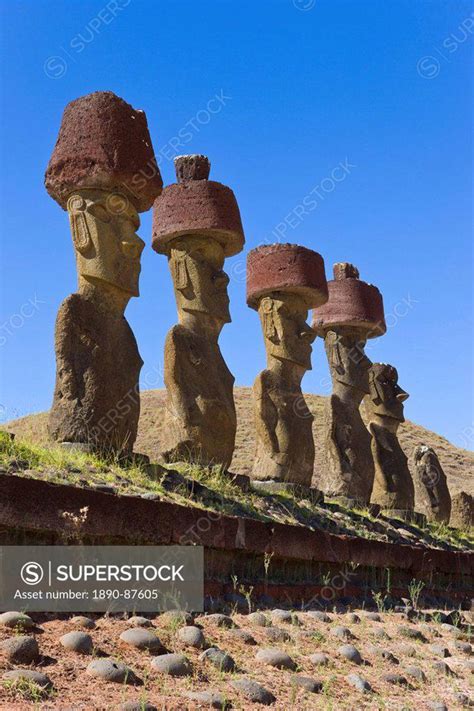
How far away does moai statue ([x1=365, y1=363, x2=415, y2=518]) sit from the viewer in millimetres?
12586

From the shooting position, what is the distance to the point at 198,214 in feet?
29.7

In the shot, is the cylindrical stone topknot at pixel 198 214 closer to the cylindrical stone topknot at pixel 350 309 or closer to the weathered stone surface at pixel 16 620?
the cylindrical stone topknot at pixel 350 309

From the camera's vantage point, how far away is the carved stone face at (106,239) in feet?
23.2

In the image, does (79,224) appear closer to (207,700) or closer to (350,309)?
(207,700)

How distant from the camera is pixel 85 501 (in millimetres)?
4695

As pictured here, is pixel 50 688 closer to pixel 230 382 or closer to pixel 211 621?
pixel 211 621

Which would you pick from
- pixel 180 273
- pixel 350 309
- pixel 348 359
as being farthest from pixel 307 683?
pixel 350 309

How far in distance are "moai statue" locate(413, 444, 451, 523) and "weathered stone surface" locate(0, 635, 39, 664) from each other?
417 inches

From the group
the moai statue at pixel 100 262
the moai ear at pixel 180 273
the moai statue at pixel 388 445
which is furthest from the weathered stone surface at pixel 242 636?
the moai statue at pixel 388 445

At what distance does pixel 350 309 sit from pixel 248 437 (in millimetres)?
11233

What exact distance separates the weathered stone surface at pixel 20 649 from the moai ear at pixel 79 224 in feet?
13.5

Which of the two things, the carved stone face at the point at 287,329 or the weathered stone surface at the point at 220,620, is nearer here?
the weathered stone surface at the point at 220,620

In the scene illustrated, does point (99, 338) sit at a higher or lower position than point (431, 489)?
higher

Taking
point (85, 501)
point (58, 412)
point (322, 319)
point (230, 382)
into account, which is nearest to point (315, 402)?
point (322, 319)
